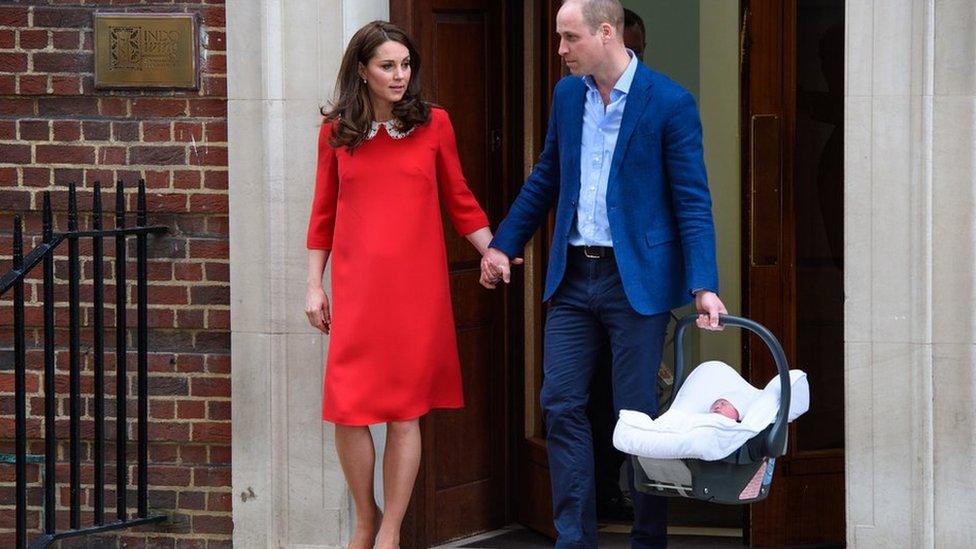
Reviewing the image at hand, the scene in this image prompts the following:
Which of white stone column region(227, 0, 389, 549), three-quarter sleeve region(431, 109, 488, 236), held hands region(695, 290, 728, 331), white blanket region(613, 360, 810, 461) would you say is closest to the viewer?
white blanket region(613, 360, 810, 461)

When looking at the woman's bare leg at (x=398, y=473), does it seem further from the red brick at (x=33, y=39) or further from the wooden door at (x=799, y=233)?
the red brick at (x=33, y=39)

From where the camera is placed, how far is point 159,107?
19.6 feet

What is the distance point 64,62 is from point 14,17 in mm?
245

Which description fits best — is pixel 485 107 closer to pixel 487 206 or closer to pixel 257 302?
pixel 487 206

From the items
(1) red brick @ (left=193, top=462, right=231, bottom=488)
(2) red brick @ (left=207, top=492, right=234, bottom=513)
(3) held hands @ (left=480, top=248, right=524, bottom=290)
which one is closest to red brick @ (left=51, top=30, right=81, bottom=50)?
(1) red brick @ (left=193, top=462, right=231, bottom=488)

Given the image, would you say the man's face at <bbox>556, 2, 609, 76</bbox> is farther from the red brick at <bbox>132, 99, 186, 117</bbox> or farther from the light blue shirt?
the red brick at <bbox>132, 99, 186, 117</bbox>

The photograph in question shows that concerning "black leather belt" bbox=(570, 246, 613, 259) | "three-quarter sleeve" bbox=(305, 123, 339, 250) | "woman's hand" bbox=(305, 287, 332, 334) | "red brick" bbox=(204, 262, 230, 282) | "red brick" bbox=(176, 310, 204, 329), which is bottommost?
"red brick" bbox=(176, 310, 204, 329)

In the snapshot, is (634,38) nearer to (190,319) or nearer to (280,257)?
(280,257)

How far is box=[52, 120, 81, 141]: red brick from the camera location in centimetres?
601

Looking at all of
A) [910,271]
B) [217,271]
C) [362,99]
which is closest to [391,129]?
[362,99]

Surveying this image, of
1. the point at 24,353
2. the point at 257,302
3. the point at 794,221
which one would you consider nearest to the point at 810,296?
the point at 794,221

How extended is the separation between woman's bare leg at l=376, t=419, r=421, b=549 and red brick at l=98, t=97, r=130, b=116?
1561 millimetres

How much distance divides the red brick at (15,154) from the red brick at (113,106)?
31 cm

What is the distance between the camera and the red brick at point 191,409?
19.7ft
